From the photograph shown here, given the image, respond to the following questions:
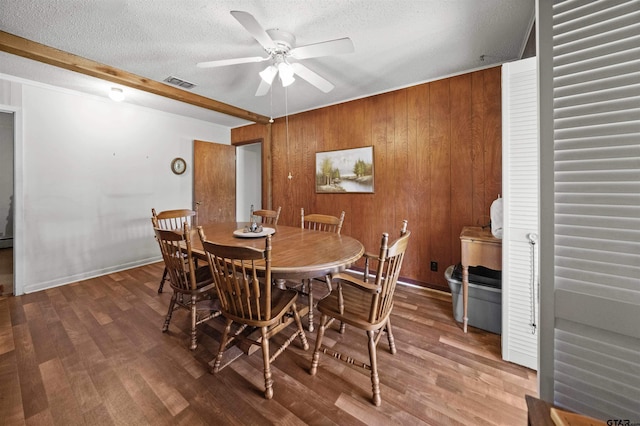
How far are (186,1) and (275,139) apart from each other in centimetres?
270

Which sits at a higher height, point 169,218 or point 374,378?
point 169,218

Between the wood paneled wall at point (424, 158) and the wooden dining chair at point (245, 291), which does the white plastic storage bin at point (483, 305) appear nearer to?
the wood paneled wall at point (424, 158)

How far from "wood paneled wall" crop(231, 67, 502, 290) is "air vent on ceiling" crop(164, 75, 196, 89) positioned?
1665mm

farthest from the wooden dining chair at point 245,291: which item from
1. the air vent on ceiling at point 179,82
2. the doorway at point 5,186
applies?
the doorway at point 5,186

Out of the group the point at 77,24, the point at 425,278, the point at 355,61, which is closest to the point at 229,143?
the point at 77,24

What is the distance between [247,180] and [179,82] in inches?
115

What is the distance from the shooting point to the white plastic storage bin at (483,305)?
6.37 ft

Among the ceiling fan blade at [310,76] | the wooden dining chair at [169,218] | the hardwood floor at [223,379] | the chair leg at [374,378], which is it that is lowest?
the hardwood floor at [223,379]

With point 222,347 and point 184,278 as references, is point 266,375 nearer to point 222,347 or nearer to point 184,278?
point 222,347

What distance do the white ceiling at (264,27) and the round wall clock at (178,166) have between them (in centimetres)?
140

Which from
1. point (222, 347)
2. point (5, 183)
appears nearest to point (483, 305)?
point (222, 347)

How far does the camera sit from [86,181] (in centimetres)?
322

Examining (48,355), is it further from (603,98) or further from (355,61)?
(355,61)

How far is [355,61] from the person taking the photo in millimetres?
2398
